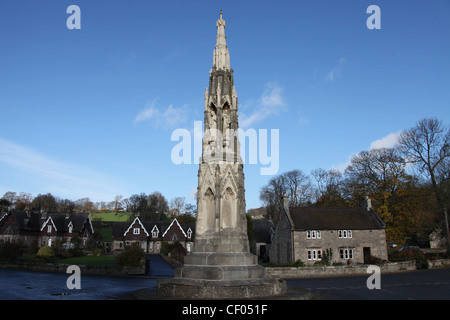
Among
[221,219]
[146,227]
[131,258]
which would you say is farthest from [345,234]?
[146,227]

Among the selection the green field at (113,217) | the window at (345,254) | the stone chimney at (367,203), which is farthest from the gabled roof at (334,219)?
the green field at (113,217)

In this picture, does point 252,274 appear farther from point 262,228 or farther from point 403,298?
point 262,228

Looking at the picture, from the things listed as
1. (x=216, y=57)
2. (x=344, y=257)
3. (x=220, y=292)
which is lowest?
(x=344, y=257)

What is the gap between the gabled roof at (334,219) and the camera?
35.1 meters

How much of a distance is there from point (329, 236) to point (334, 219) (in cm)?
245

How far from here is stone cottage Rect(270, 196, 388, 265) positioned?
3406 cm

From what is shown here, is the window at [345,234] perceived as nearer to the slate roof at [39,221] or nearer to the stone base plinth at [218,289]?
the stone base plinth at [218,289]

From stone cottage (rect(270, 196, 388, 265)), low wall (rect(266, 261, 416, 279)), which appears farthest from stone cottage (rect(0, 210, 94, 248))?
low wall (rect(266, 261, 416, 279))

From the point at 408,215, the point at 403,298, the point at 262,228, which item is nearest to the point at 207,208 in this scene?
the point at 403,298

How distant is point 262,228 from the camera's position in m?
51.6

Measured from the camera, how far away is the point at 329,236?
3488 cm
